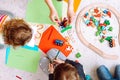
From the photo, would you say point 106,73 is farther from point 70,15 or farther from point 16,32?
point 16,32

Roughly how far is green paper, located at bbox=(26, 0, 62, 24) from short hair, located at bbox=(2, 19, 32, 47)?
2.5 inches

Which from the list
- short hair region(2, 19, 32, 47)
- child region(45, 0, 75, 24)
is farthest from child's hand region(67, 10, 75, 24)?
short hair region(2, 19, 32, 47)

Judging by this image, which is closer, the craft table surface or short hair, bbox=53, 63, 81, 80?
short hair, bbox=53, 63, 81, 80

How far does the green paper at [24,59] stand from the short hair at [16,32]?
0.22 feet

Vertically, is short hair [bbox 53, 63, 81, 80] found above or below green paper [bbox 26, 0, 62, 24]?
below

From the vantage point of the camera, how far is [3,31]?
3.99 ft

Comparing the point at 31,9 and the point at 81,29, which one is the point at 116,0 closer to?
the point at 81,29

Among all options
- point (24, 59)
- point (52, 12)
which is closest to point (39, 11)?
point (52, 12)

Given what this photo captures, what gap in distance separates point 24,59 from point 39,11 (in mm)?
226

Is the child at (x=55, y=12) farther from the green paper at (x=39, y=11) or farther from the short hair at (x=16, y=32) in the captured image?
the short hair at (x=16, y=32)

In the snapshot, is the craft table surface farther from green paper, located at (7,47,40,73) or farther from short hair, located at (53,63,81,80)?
short hair, located at (53,63,81,80)

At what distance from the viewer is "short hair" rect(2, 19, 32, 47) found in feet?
3.87

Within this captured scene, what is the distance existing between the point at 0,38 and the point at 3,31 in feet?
0.17

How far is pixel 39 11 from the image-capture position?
4.12 ft
